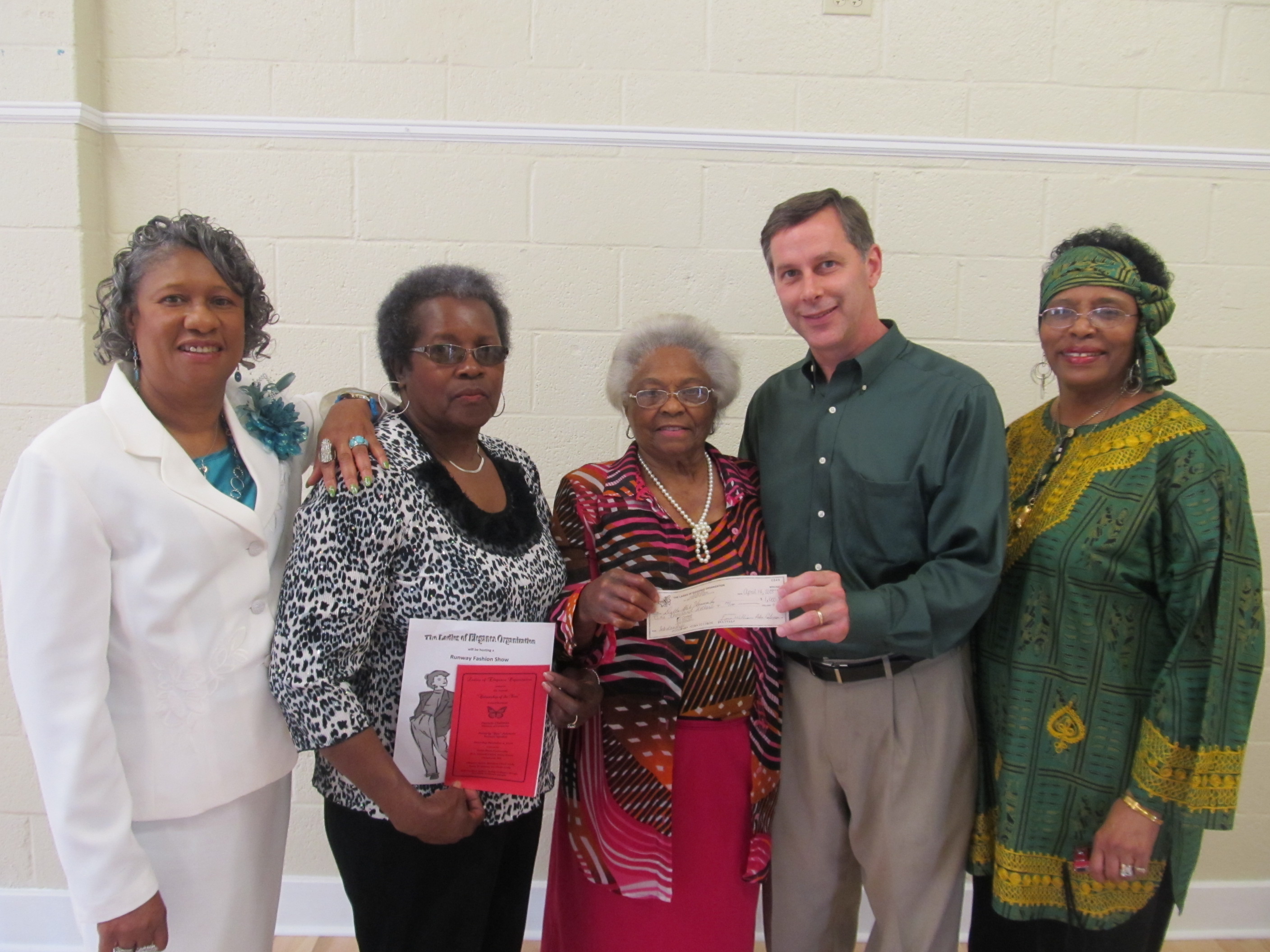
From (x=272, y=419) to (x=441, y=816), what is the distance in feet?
2.72

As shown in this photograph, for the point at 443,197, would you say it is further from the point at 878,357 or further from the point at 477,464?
the point at 878,357

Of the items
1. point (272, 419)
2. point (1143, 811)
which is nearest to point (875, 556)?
point (1143, 811)

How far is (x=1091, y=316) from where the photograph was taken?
5.44ft

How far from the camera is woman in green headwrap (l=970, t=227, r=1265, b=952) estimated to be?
1.51m

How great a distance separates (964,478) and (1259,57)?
2014mm

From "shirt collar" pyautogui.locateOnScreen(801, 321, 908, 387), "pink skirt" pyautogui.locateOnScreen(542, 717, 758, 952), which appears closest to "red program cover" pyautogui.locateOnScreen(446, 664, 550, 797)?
"pink skirt" pyautogui.locateOnScreen(542, 717, 758, 952)

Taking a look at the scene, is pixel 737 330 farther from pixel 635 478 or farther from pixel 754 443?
pixel 635 478

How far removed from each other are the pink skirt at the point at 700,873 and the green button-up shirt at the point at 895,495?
0.30m

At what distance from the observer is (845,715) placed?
1730 mm

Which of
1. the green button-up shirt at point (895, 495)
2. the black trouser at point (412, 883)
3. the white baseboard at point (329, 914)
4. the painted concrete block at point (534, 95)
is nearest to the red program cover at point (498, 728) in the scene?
the black trouser at point (412, 883)

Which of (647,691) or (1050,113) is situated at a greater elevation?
(1050,113)

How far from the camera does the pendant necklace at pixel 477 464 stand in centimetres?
160

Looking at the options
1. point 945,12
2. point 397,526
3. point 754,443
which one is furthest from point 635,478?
point 945,12

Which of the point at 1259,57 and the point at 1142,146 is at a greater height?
the point at 1259,57
